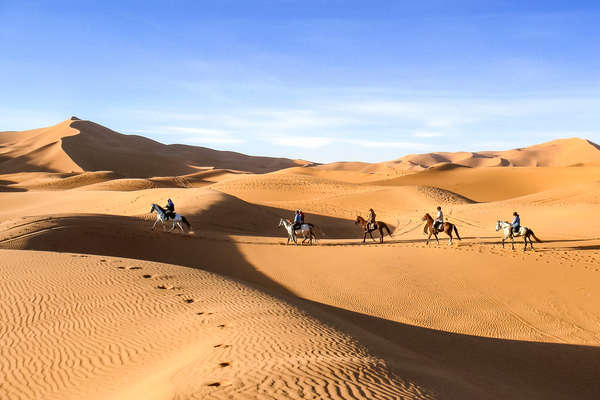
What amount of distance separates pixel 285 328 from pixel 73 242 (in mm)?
14142

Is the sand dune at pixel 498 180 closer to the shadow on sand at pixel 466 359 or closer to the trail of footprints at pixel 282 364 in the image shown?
the shadow on sand at pixel 466 359

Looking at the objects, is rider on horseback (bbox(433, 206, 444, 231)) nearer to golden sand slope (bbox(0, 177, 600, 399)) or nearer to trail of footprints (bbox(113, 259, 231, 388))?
golden sand slope (bbox(0, 177, 600, 399))

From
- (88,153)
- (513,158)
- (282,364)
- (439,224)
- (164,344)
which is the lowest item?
(164,344)

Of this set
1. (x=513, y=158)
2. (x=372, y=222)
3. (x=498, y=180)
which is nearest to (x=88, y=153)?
(x=498, y=180)

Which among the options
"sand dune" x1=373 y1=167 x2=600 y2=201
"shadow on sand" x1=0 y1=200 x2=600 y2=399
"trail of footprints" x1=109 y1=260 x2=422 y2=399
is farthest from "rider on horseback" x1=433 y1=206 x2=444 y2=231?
"sand dune" x1=373 y1=167 x2=600 y2=201

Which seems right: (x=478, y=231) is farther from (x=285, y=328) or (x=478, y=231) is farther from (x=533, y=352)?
(x=285, y=328)

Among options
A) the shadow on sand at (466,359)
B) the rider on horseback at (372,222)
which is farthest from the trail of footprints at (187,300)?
the rider on horseback at (372,222)

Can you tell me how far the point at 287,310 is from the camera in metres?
9.75

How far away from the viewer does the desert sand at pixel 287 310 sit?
631cm

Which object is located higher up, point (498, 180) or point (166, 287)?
point (498, 180)

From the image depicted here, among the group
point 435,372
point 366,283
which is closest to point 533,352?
point 435,372

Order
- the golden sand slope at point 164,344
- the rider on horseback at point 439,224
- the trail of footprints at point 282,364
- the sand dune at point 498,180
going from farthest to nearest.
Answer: the sand dune at point 498,180
the rider on horseback at point 439,224
the golden sand slope at point 164,344
the trail of footprints at point 282,364

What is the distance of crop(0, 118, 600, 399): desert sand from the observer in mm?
6309

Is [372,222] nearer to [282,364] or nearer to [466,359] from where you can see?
[466,359]
